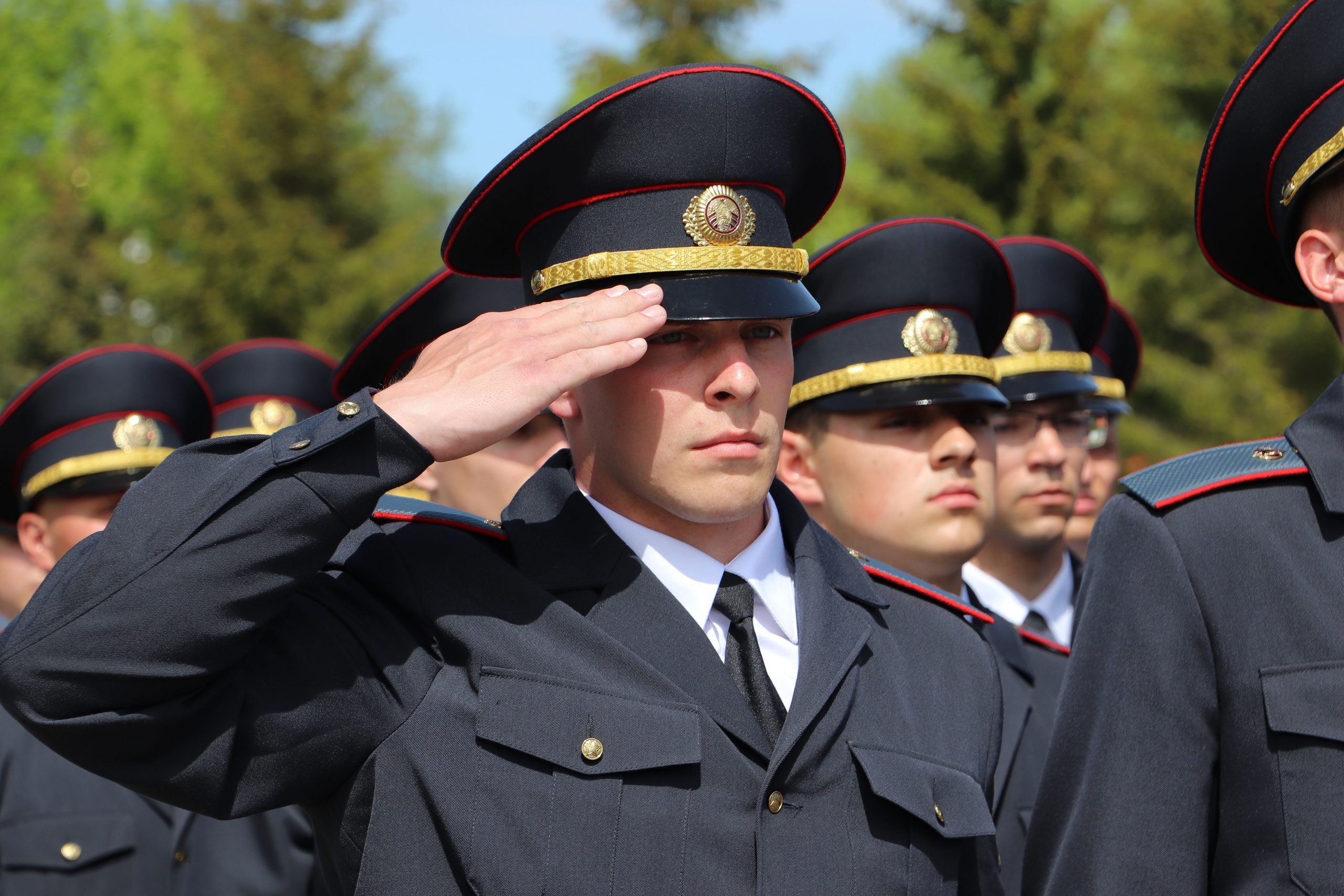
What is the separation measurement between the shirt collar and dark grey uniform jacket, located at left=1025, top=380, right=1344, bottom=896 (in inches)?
22.3

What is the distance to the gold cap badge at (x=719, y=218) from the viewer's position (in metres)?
2.87

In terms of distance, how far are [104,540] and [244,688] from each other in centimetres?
33

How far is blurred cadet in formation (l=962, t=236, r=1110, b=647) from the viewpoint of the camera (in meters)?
5.52

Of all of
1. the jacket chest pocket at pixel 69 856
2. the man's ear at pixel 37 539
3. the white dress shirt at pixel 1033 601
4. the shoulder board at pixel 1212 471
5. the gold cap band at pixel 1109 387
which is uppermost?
the gold cap band at pixel 1109 387

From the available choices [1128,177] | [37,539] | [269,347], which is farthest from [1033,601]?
[1128,177]

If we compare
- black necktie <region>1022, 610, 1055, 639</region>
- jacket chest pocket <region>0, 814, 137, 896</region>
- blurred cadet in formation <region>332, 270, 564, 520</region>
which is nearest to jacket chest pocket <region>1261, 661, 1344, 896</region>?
blurred cadet in formation <region>332, 270, 564, 520</region>

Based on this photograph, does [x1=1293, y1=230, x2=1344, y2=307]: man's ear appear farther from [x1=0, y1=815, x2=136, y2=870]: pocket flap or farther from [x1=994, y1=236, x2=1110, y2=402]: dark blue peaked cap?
[x1=0, y1=815, x2=136, y2=870]: pocket flap

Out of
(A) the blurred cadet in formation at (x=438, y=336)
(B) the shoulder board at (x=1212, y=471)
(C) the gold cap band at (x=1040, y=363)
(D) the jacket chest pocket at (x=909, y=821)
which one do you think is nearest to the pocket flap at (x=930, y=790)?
(D) the jacket chest pocket at (x=909, y=821)

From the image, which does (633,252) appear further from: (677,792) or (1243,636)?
(1243,636)

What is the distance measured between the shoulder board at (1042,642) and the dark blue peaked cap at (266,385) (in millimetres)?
4028

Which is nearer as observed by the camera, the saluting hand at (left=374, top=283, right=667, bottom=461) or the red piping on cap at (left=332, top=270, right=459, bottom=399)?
the saluting hand at (left=374, top=283, right=667, bottom=461)

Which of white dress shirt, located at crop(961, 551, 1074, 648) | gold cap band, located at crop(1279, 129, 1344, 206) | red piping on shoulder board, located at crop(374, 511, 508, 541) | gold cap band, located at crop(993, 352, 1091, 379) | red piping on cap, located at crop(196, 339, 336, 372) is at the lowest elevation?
red piping on shoulder board, located at crop(374, 511, 508, 541)

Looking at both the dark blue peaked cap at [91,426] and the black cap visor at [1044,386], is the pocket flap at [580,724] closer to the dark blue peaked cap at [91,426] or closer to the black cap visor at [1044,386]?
the dark blue peaked cap at [91,426]

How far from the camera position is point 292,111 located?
86.7ft
